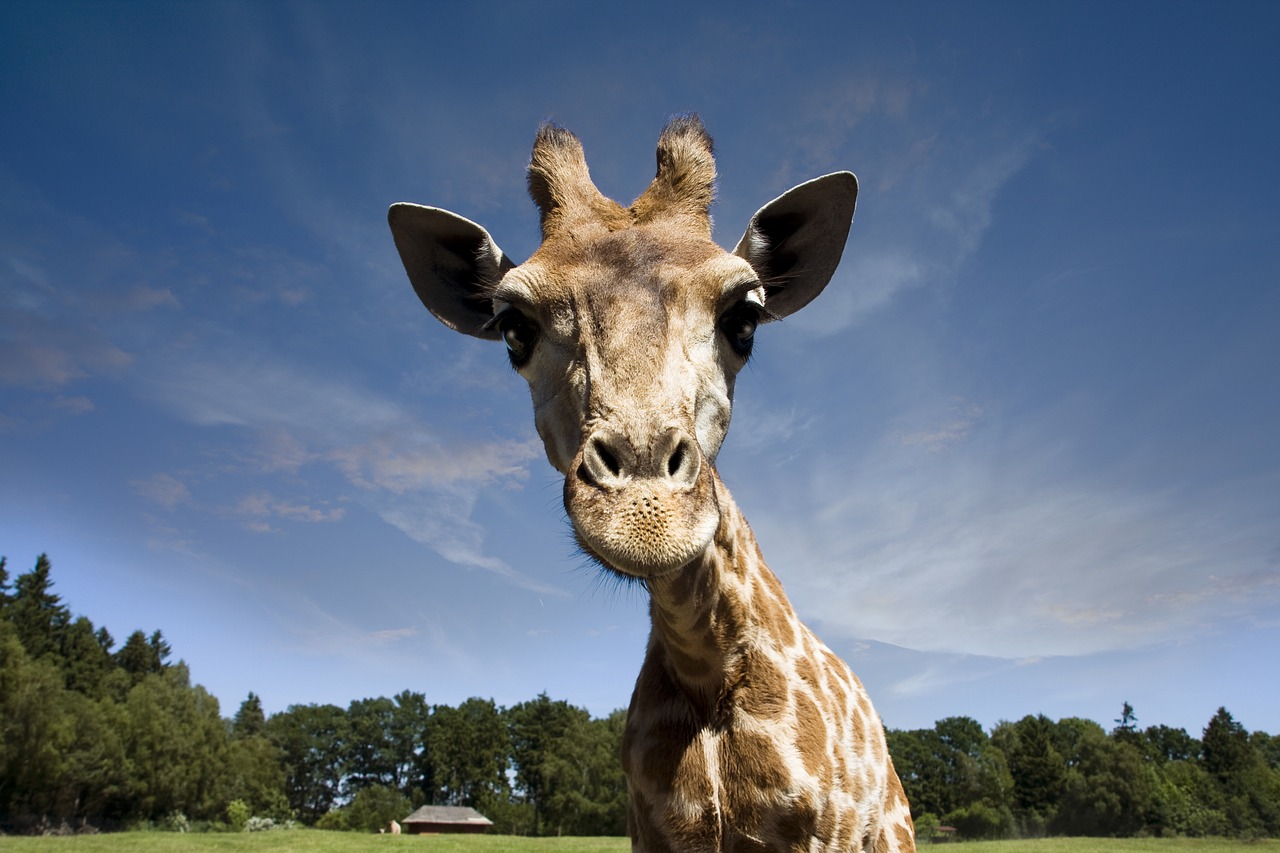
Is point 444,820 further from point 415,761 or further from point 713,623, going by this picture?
point 713,623

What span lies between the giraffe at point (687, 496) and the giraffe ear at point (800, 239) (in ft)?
0.07

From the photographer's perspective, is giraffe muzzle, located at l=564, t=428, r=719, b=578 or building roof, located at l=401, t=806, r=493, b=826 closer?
giraffe muzzle, located at l=564, t=428, r=719, b=578

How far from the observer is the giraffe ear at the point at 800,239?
5211 mm

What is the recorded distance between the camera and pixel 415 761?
122938 mm

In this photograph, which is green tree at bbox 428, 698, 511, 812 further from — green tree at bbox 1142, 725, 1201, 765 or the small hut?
green tree at bbox 1142, 725, 1201, 765

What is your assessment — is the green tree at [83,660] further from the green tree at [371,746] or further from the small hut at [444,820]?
the green tree at [371,746]

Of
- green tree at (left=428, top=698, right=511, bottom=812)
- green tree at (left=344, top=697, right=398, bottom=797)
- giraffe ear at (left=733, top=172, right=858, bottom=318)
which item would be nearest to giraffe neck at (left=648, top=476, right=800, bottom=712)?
giraffe ear at (left=733, top=172, right=858, bottom=318)

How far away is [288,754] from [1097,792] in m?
122

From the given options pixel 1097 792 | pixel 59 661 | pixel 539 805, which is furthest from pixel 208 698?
pixel 1097 792

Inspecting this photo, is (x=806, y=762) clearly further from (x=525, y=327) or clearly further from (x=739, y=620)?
(x=525, y=327)

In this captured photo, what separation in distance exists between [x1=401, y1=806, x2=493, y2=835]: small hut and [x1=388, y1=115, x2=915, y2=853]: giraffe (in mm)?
94469

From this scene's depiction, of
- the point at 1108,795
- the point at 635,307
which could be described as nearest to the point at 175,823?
the point at 635,307

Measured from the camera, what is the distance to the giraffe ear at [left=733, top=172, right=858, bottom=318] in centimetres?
521

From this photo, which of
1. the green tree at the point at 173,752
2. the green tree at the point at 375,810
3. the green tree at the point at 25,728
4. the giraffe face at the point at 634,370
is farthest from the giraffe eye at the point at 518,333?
the green tree at the point at 375,810
